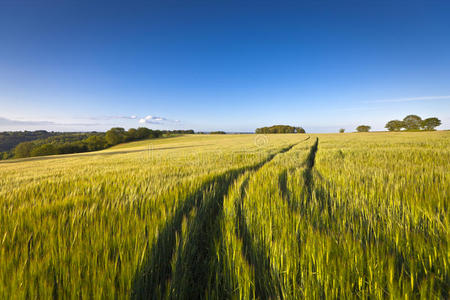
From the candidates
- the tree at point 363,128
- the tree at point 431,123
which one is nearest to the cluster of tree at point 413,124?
the tree at point 431,123

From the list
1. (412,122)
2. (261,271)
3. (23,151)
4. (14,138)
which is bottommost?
(23,151)

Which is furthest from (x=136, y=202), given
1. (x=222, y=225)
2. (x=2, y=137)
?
(x=2, y=137)

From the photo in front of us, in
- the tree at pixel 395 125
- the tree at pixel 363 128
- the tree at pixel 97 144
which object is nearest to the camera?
the tree at pixel 97 144

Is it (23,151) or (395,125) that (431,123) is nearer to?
(395,125)

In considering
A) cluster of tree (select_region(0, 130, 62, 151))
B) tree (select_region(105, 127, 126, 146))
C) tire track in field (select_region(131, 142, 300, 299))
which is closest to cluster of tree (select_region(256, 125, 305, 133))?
tree (select_region(105, 127, 126, 146))

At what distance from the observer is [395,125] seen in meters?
75.9

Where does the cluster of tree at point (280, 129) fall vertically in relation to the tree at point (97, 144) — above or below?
above

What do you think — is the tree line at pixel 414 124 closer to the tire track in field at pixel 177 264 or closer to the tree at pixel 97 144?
the tire track in field at pixel 177 264

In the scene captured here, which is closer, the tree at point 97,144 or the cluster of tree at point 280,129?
the tree at point 97,144

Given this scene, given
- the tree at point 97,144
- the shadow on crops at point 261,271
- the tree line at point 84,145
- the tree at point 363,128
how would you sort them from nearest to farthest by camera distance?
the shadow on crops at point 261,271 → the tree line at point 84,145 → the tree at point 97,144 → the tree at point 363,128

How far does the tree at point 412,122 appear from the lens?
6686 cm

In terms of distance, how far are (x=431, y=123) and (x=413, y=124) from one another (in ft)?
20.9

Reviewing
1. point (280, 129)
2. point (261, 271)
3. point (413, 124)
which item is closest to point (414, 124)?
point (413, 124)

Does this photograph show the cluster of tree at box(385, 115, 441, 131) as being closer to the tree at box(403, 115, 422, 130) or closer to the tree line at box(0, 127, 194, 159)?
the tree at box(403, 115, 422, 130)
